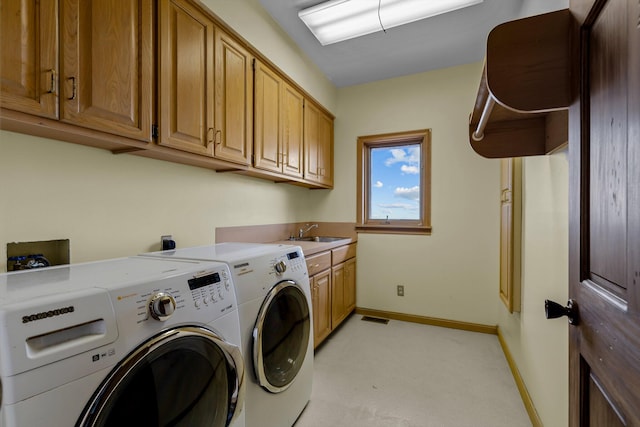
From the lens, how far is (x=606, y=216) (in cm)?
56

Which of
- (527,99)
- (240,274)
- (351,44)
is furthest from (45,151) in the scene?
(351,44)

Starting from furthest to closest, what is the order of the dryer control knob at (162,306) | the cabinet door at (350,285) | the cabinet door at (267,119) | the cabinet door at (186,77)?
the cabinet door at (350,285) → the cabinet door at (267,119) → the cabinet door at (186,77) → the dryer control knob at (162,306)

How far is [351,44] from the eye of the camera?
253cm

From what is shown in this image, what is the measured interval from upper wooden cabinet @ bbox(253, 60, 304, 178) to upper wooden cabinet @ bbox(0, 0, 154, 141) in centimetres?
85

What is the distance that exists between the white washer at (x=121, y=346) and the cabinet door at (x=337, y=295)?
164 centimetres

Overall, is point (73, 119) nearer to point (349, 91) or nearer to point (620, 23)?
point (620, 23)

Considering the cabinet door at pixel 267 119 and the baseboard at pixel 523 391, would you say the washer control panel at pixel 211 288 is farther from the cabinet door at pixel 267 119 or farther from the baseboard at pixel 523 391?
the baseboard at pixel 523 391

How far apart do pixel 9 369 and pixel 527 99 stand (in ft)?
4.32

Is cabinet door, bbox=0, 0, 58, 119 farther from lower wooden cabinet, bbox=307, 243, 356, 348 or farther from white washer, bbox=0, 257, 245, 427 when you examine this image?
lower wooden cabinet, bbox=307, 243, 356, 348

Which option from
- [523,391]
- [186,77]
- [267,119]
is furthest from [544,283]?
[186,77]

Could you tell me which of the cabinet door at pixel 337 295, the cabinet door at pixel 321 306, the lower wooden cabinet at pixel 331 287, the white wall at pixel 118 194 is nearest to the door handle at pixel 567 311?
the lower wooden cabinet at pixel 331 287

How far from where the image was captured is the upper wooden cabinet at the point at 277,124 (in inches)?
82.4

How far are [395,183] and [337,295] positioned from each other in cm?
146

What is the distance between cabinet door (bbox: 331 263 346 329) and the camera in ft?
8.70
